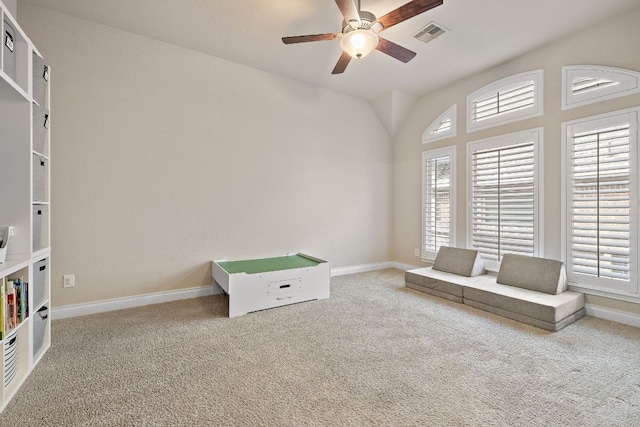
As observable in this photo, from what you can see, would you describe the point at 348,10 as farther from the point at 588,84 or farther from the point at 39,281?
the point at 39,281

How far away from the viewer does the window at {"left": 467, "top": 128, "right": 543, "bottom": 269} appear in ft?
11.1

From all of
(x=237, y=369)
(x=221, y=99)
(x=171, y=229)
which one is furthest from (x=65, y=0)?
(x=237, y=369)

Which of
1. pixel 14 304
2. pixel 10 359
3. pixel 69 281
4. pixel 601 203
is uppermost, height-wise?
pixel 601 203

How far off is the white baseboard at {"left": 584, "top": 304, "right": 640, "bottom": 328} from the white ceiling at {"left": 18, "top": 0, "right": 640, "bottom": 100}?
9.12 ft

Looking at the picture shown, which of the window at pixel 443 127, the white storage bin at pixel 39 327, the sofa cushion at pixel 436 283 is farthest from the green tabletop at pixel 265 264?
the window at pixel 443 127

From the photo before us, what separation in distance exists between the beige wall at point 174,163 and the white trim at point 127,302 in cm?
6

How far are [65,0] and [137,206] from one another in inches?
75.4

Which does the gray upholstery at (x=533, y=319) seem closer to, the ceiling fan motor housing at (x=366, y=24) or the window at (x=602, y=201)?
the window at (x=602, y=201)

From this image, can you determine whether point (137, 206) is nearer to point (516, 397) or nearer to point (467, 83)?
point (516, 397)

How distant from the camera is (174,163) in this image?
11.0 feet

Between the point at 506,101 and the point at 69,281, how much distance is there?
5.23 metres

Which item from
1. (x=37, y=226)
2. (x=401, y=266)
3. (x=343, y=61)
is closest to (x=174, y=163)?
(x=37, y=226)

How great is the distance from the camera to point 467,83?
4.07 m

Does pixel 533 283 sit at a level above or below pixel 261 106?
below
